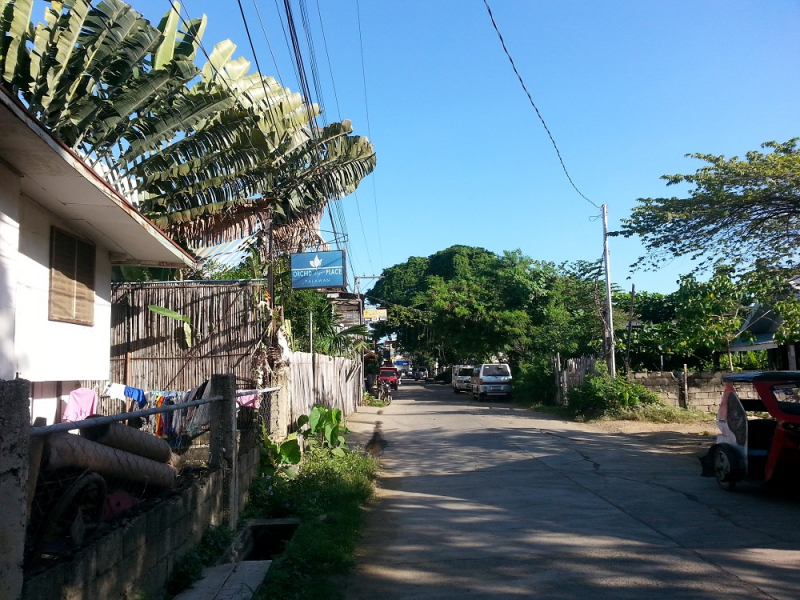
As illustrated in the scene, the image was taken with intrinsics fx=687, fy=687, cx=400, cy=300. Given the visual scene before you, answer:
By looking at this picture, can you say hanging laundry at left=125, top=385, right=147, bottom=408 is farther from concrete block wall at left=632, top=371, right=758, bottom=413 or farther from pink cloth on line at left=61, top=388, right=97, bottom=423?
concrete block wall at left=632, top=371, right=758, bottom=413

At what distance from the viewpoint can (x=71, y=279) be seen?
988cm

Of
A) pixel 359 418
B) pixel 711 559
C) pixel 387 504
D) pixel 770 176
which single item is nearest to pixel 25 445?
pixel 711 559

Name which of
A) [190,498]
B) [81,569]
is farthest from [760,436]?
[81,569]

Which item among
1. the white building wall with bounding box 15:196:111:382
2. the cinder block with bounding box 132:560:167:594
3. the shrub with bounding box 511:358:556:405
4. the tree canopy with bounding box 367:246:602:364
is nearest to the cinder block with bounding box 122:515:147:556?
the cinder block with bounding box 132:560:167:594

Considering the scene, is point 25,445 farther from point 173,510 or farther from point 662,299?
point 662,299

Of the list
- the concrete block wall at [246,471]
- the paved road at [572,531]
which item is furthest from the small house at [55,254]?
the paved road at [572,531]

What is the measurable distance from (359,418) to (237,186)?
35.7 feet

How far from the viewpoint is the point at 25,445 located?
3.35m

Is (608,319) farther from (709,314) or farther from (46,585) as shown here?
(46,585)

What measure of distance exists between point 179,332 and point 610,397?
13177mm

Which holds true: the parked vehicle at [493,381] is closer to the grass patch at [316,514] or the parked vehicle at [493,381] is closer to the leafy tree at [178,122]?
the leafy tree at [178,122]

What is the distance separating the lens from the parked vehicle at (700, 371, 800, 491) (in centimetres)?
839

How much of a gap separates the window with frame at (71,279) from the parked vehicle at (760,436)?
936cm

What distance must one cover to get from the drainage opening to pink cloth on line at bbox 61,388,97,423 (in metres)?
4.28
